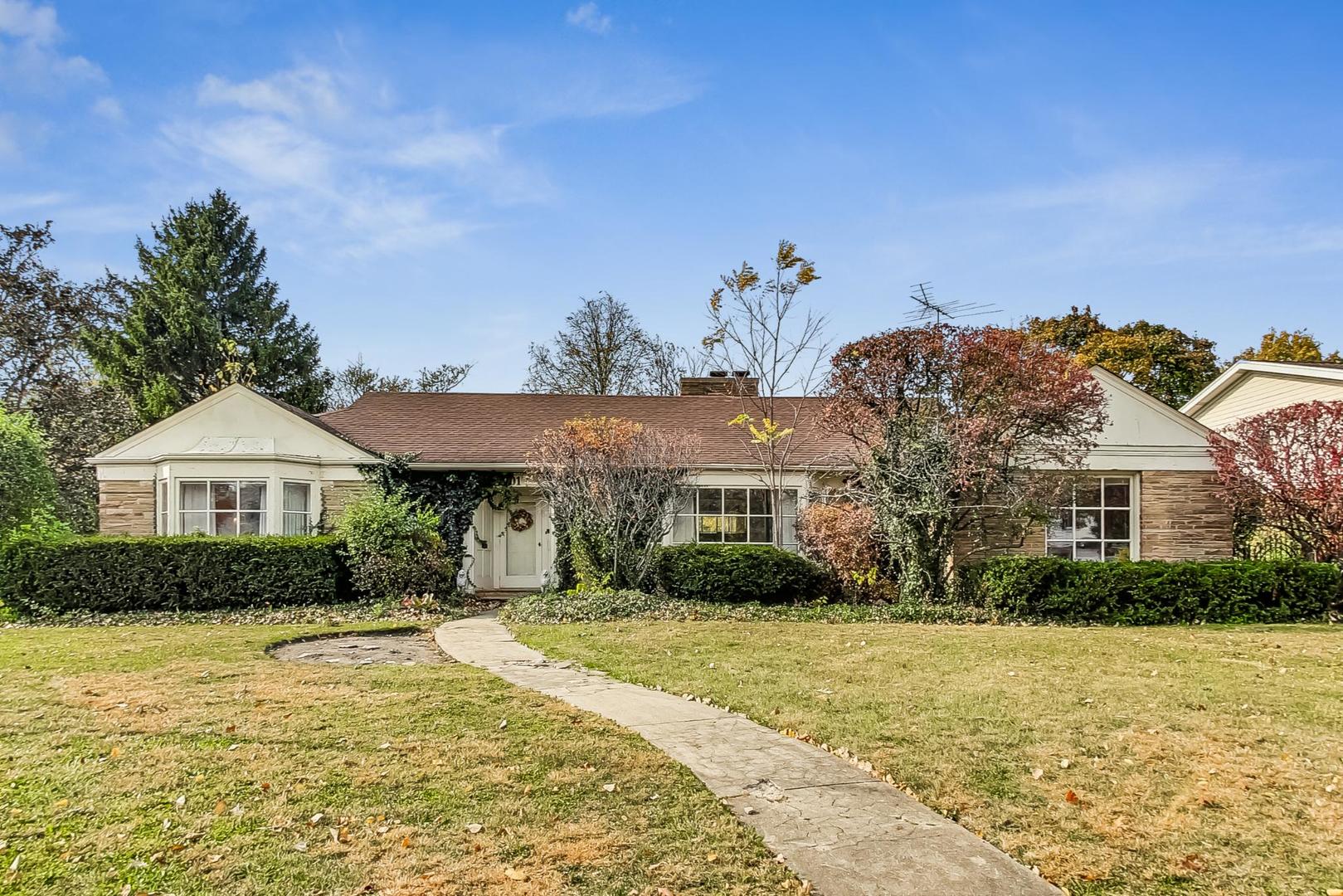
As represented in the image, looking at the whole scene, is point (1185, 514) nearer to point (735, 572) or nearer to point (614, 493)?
point (735, 572)

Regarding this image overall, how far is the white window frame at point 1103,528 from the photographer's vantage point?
14961 mm

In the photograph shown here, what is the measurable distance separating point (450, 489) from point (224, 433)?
13.3 ft

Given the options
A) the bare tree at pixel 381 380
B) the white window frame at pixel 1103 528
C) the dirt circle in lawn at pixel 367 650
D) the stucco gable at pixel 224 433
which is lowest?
the dirt circle in lawn at pixel 367 650

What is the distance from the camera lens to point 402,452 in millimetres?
16266

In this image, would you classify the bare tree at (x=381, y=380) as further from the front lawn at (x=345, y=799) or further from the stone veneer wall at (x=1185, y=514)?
the front lawn at (x=345, y=799)

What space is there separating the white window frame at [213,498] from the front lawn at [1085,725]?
23.3 ft

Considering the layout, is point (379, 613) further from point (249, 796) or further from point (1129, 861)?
point (1129, 861)

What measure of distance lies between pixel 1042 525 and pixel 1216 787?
1058 centimetres

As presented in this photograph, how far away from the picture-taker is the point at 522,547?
1700cm

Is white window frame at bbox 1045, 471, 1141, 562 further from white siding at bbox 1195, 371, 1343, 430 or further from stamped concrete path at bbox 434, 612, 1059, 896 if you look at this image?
stamped concrete path at bbox 434, 612, 1059, 896

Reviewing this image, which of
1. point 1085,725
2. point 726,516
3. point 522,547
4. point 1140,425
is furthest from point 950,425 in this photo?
point 522,547

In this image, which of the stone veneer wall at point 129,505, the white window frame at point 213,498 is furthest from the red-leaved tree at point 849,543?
the stone veneer wall at point 129,505

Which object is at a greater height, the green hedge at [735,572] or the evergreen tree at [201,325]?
the evergreen tree at [201,325]

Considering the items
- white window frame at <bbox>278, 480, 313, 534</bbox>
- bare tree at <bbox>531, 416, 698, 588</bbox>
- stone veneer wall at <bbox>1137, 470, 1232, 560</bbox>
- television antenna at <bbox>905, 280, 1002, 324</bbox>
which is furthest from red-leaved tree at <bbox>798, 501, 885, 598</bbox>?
white window frame at <bbox>278, 480, 313, 534</bbox>
